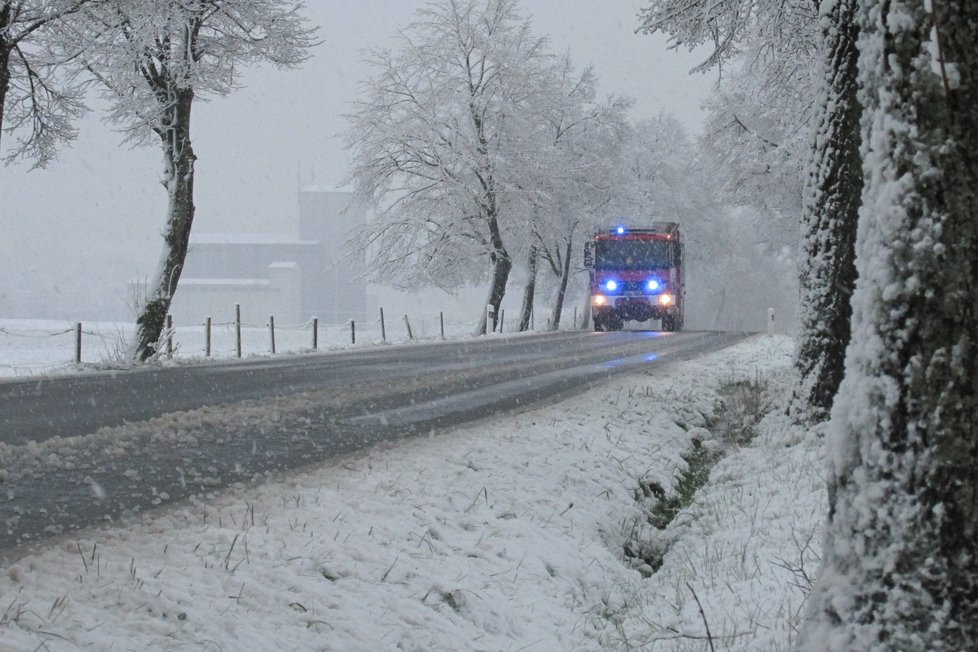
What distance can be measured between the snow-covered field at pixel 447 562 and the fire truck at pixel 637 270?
2200 centimetres

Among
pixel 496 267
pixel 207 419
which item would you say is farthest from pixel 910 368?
pixel 496 267

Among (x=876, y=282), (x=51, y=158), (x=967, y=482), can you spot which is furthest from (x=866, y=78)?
(x=51, y=158)

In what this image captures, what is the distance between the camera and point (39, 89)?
49.4 feet

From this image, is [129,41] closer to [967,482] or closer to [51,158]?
[51,158]

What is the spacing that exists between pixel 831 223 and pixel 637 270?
21.5m

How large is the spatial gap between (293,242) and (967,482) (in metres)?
100

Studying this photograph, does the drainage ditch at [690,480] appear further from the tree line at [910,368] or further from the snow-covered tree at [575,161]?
the snow-covered tree at [575,161]

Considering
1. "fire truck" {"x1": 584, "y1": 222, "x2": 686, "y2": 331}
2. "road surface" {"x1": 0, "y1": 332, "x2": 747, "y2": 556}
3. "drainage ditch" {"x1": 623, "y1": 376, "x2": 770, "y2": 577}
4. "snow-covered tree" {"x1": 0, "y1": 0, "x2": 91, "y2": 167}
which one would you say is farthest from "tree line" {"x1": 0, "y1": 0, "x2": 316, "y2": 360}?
"fire truck" {"x1": 584, "y1": 222, "x2": 686, "y2": 331}

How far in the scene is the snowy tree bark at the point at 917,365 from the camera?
97.3 inches

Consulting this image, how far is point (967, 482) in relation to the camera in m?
2.46

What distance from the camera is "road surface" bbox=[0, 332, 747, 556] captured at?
4859mm

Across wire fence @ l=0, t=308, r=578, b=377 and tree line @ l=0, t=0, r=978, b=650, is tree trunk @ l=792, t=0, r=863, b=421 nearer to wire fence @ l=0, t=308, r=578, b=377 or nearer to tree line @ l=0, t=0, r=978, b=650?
tree line @ l=0, t=0, r=978, b=650

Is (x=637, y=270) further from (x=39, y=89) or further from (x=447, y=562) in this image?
(x=447, y=562)

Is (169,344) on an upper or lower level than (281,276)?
lower
